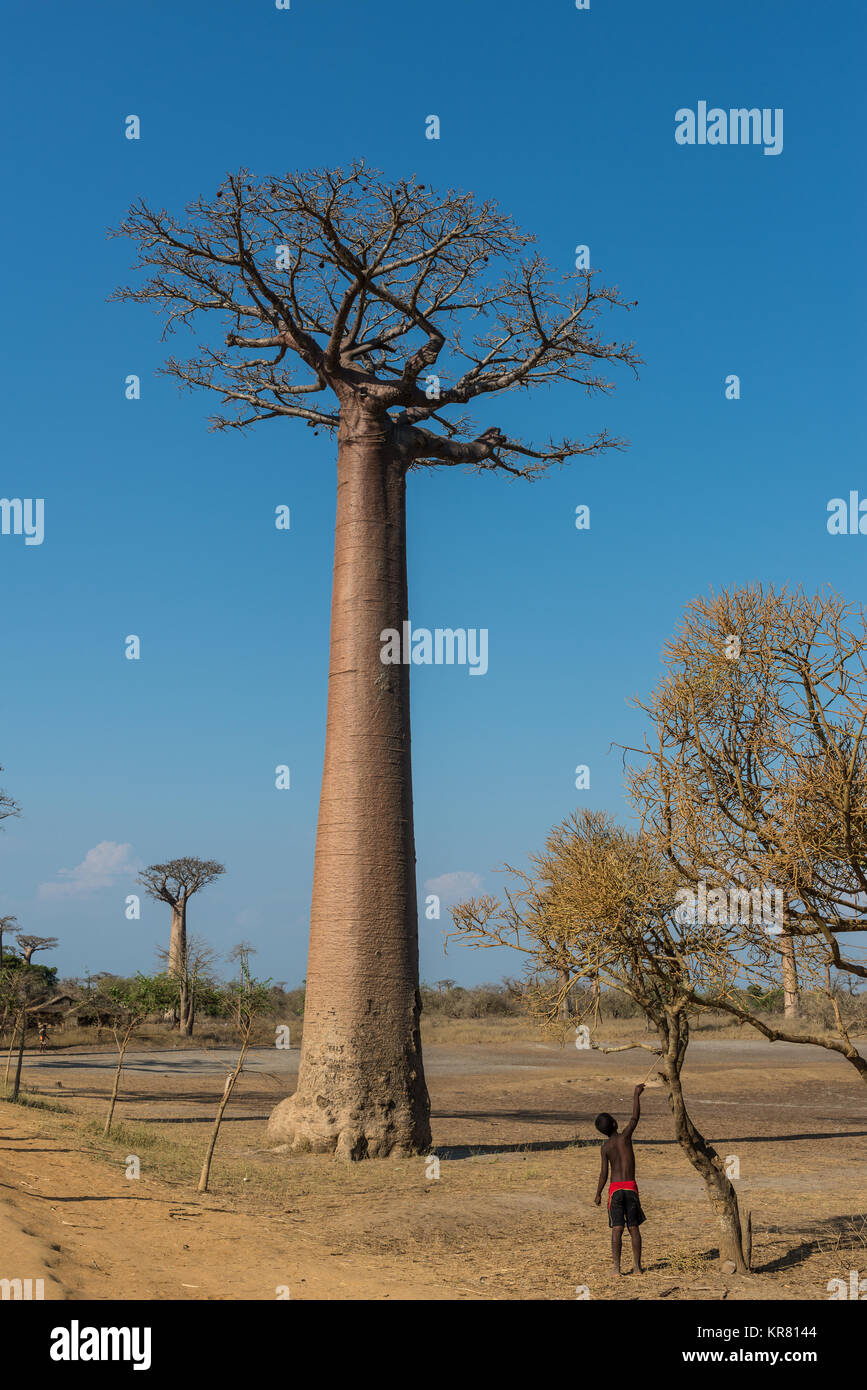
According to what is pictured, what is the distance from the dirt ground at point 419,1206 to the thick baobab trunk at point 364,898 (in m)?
0.54

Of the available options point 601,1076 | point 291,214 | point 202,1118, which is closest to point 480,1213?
point 202,1118

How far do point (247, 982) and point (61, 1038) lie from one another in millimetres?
20482

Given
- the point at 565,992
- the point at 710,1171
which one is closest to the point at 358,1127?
Result: the point at 565,992

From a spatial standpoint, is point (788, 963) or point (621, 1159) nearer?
point (621, 1159)

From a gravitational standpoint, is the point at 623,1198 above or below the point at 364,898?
below

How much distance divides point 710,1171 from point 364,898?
5.79 metres

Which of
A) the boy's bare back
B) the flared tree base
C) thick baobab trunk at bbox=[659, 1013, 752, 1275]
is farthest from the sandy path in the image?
the flared tree base

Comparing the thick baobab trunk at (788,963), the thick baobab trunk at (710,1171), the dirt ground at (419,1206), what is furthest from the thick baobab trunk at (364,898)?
the thick baobab trunk at (788,963)

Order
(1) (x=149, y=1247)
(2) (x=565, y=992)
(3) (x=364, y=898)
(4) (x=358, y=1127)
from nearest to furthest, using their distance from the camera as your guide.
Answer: (1) (x=149, y=1247)
(2) (x=565, y=992)
(4) (x=358, y=1127)
(3) (x=364, y=898)

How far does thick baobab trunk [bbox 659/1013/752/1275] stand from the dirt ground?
0.19 metres

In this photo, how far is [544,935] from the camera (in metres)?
8.40

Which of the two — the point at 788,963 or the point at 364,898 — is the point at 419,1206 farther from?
the point at 788,963

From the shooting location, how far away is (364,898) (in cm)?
1274
